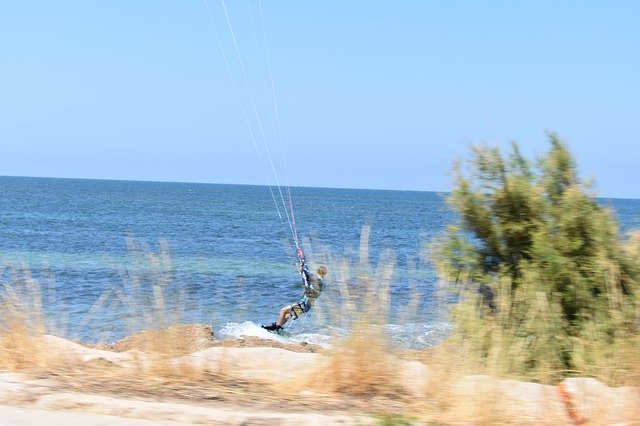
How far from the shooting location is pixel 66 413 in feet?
17.7

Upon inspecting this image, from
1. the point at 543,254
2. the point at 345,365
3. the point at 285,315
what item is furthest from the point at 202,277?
the point at 345,365

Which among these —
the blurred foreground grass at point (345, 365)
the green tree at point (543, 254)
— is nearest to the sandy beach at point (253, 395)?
the blurred foreground grass at point (345, 365)

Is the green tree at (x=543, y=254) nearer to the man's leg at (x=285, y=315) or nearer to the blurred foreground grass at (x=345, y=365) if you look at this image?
the blurred foreground grass at (x=345, y=365)

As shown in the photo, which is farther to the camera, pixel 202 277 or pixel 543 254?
pixel 202 277

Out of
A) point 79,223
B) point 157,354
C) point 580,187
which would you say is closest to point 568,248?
point 580,187

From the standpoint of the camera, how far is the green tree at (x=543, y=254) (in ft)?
26.2

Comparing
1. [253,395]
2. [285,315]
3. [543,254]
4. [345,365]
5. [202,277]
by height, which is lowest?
[285,315]

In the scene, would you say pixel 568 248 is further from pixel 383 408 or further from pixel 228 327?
pixel 228 327

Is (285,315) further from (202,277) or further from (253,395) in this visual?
(253,395)

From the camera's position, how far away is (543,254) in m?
9.45

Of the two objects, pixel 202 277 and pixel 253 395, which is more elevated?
pixel 253 395

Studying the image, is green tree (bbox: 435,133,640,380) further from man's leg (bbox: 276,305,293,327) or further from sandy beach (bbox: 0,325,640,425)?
man's leg (bbox: 276,305,293,327)

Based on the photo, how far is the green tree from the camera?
799 cm

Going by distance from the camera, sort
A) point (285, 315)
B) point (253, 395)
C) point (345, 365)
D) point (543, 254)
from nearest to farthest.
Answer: point (253, 395) < point (345, 365) < point (543, 254) < point (285, 315)
